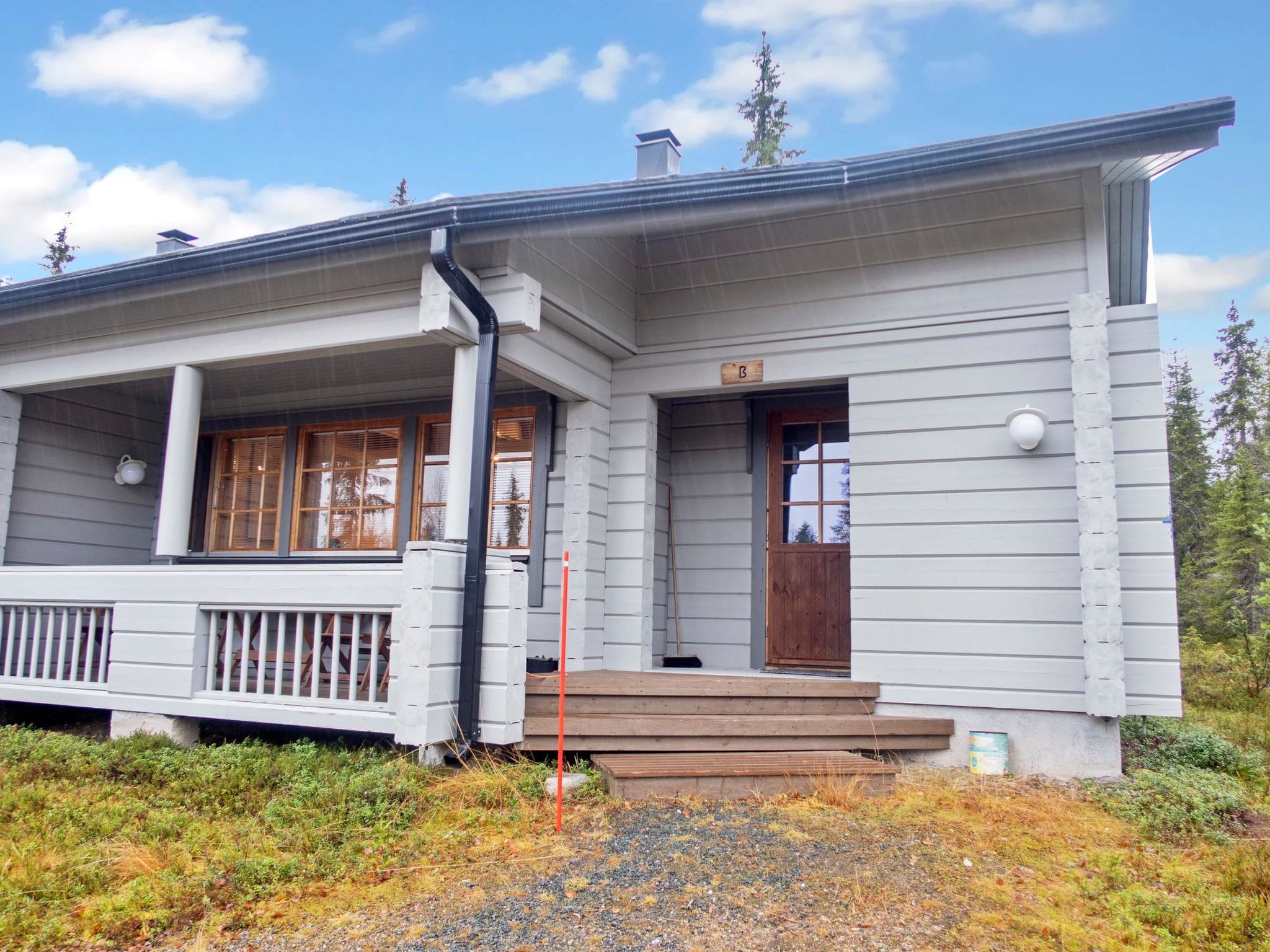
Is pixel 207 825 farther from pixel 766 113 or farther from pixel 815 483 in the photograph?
pixel 766 113

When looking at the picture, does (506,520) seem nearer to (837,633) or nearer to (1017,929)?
(837,633)

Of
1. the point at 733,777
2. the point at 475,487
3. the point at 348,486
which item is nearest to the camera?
the point at 733,777

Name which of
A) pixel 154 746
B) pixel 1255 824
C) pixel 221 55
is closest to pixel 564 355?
pixel 154 746

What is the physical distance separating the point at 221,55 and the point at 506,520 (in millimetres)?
27299

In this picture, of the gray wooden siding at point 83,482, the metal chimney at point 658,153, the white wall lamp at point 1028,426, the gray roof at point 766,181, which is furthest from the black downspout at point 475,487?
the gray wooden siding at point 83,482

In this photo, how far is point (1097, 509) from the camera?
468 cm

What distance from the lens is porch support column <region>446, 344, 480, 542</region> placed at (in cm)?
472

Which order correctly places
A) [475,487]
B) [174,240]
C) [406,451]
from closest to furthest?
[475,487]
[406,451]
[174,240]

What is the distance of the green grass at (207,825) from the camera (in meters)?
2.98

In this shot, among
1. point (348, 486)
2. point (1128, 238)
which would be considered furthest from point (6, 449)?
point (1128, 238)

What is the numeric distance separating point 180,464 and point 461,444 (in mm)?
2173

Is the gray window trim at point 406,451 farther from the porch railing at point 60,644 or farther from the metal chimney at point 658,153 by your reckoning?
the metal chimney at point 658,153

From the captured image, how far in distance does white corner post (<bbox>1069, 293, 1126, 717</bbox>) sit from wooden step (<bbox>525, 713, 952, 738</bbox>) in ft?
2.84

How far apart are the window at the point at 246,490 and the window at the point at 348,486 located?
0.95ft
